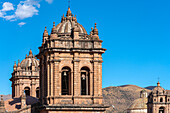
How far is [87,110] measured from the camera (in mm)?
40156

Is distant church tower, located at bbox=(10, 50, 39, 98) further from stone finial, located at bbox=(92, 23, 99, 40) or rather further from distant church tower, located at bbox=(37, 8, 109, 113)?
stone finial, located at bbox=(92, 23, 99, 40)

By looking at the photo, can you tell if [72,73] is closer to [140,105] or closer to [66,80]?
[66,80]

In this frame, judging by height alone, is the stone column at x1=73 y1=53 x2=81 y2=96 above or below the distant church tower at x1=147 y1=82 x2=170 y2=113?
above

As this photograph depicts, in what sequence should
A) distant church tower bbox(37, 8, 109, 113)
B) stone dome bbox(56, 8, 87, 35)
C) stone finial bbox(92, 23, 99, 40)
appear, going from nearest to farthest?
distant church tower bbox(37, 8, 109, 113), stone finial bbox(92, 23, 99, 40), stone dome bbox(56, 8, 87, 35)

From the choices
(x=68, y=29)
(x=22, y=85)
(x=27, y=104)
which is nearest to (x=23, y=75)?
(x=22, y=85)

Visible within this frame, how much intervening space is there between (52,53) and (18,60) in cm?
2281

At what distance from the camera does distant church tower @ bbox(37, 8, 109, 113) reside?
131 ft

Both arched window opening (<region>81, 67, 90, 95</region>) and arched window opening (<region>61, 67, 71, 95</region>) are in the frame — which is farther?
arched window opening (<region>81, 67, 90, 95</region>)

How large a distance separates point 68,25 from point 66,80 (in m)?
5.09

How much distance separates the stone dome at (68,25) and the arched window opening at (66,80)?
3445 millimetres

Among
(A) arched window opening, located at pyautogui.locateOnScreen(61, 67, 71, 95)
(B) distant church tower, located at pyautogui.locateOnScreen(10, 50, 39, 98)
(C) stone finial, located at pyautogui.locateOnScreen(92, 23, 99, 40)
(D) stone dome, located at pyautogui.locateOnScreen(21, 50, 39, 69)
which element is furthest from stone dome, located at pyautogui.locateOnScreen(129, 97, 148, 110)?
(A) arched window opening, located at pyautogui.locateOnScreen(61, 67, 71, 95)

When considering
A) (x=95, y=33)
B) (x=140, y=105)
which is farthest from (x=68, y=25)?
(x=140, y=105)

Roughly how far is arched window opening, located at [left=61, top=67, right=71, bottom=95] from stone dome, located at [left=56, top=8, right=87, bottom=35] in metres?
3.45

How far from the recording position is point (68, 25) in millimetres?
42969
